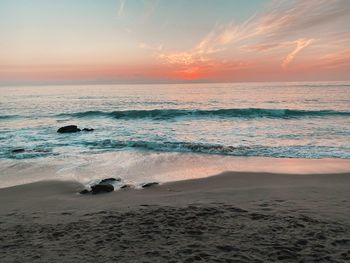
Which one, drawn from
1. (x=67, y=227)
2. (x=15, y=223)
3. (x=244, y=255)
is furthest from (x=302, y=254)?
(x=15, y=223)

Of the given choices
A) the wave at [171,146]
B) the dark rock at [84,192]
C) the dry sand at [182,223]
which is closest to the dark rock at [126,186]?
the dry sand at [182,223]

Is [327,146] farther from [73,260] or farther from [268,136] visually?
[73,260]

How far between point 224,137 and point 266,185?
10.6m

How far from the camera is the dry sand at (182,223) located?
4852mm

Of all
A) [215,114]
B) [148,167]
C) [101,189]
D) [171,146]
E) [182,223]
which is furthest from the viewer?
[215,114]

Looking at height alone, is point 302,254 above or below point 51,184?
above

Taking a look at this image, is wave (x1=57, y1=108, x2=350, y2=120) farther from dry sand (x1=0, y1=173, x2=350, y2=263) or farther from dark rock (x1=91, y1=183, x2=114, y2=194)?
dry sand (x1=0, y1=173, x2=350, y2=263)

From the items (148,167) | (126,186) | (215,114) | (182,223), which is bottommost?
(148,167)

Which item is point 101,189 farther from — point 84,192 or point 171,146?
point 171,146

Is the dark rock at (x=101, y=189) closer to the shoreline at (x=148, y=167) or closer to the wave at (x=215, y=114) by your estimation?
the shoreline at (x=148, y=167)

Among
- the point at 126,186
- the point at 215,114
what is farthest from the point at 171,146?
the point at 215,114

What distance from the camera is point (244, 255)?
4.75 m

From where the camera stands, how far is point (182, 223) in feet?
20.1

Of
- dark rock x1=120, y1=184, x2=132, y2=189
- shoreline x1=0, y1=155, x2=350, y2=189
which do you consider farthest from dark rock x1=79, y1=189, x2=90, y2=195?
shoreline x1=0, y1=155, x2=350, y2=189
